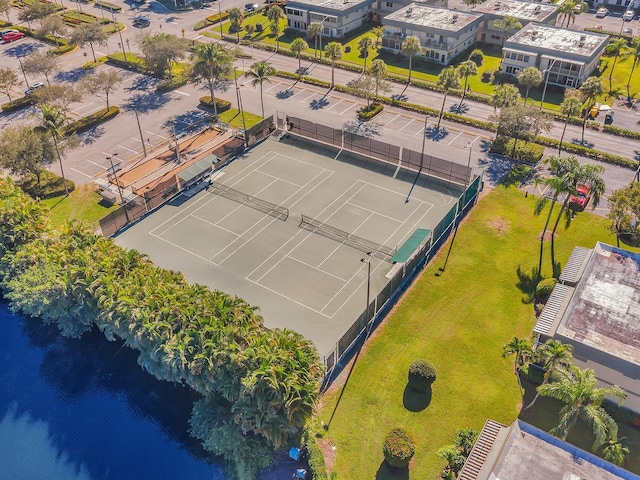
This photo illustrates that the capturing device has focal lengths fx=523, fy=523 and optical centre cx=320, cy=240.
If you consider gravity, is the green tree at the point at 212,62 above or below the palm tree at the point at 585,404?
above

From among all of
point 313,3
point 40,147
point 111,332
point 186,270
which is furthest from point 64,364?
point 313,3

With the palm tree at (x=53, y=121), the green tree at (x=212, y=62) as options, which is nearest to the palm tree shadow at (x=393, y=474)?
the palm tree at (x=53, y=121)

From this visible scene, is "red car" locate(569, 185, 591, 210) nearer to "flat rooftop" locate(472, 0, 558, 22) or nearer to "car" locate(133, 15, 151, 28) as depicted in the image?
"flat rooftop" locate(472, 0, 558, 22)

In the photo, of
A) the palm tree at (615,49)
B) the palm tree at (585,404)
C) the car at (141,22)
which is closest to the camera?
the palm tree at (585,404)

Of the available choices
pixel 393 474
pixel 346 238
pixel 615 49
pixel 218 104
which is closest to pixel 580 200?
pixel 346 238

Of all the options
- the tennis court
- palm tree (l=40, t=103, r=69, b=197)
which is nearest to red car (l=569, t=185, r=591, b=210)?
the tennis court

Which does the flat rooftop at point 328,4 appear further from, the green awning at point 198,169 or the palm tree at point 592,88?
the green awning at point 198,169

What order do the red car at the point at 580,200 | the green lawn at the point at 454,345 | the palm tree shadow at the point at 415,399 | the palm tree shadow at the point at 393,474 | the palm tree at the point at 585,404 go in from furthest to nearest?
the red car at the point at 580,200 < the palm tree shadow at the point at 415,399 < the green lawn at the point at 454,345 < the palm tree shadow at the point at 393,474 < the palm tree at the point at 585,404
